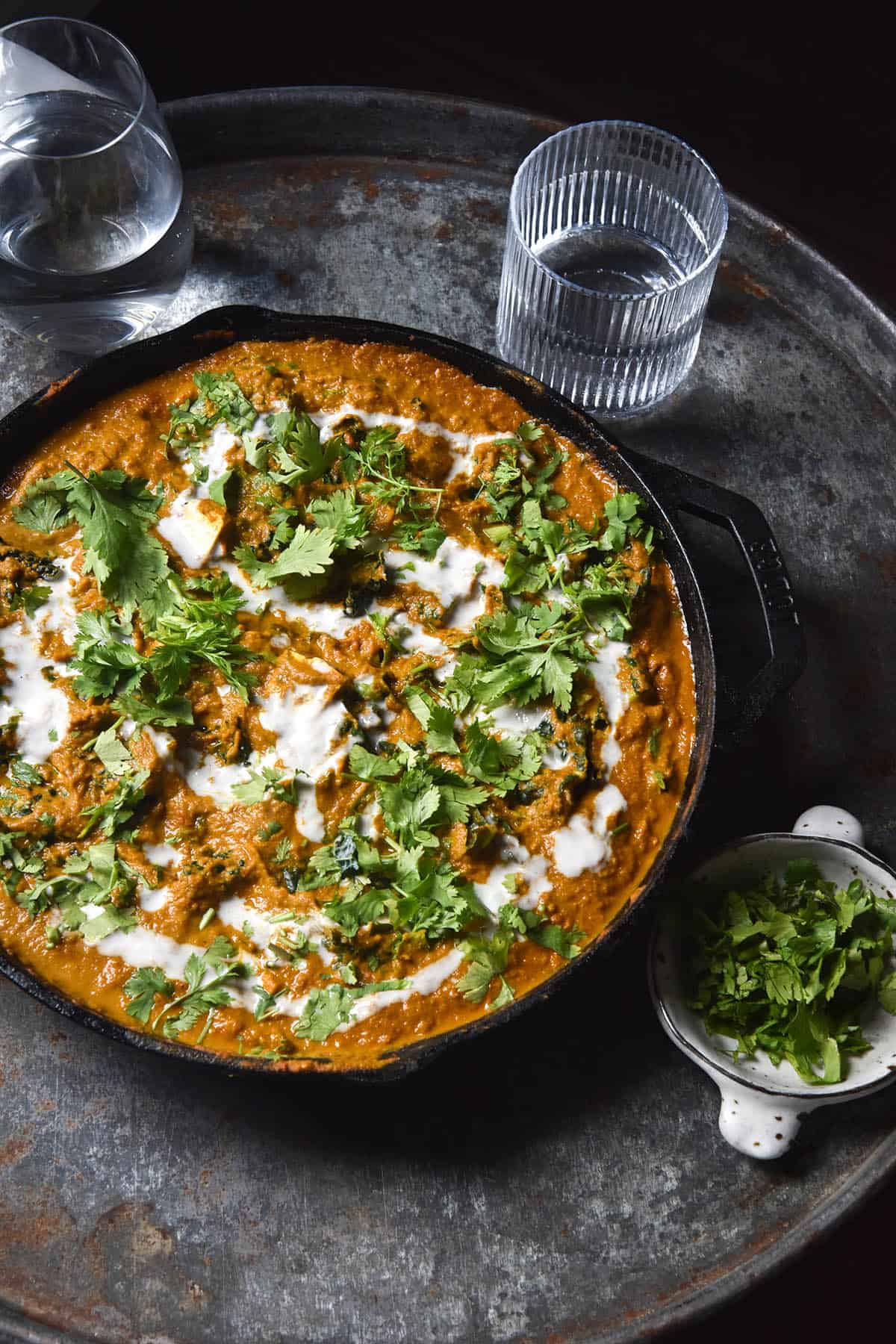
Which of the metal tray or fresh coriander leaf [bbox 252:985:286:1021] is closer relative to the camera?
fresh coriander leaf [bbox 252:985:286:1021]

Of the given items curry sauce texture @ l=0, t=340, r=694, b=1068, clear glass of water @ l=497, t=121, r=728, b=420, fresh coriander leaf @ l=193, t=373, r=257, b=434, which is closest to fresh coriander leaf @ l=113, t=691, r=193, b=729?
curry sauce texture @ l=0, t=340, r=694, b=1068

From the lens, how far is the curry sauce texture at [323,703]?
9.53 feet

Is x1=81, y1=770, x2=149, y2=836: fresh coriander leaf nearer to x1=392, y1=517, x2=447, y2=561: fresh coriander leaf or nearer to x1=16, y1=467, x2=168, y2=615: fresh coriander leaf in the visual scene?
x1=16, y1=467, x2=168, y2=615: fresh coriander leaf

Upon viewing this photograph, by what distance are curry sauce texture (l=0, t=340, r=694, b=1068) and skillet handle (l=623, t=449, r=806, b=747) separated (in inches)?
3.9

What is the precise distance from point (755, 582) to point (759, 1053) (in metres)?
1.09

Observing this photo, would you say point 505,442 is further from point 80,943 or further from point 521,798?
point 80,943

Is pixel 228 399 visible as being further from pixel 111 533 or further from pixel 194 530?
pixel 111 533

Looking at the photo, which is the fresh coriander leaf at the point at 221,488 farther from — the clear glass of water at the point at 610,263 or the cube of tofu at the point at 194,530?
the clear glass of water at the point at 610,263

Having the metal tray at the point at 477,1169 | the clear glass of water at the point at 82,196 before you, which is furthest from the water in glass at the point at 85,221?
the metal tray at the point at 477,1169

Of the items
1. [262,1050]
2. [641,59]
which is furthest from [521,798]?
[641,59]

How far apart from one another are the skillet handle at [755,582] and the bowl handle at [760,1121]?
802 millimetres

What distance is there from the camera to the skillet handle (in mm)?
3127

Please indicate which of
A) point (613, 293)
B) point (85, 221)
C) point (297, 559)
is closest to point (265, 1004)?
point (297, 559)

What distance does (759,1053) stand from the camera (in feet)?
9.96
